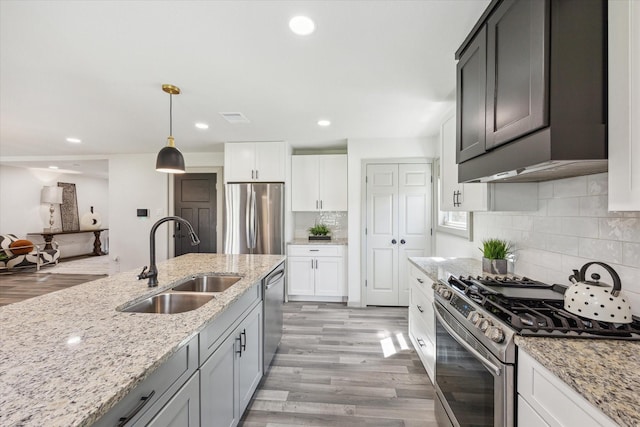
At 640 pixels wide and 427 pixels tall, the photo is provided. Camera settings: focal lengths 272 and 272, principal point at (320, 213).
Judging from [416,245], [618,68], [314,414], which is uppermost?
[618,68]

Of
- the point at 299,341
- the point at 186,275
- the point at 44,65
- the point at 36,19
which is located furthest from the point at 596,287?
the point at 44,65

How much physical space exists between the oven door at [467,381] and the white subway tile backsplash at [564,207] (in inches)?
34.4

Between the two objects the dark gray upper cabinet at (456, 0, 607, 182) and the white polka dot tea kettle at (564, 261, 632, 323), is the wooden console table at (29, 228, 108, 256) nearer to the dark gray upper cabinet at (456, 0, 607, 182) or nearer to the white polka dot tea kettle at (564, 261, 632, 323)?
the dark gray upper cabinet at (456, 0, 607, 182)

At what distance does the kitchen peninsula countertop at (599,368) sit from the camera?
643mm

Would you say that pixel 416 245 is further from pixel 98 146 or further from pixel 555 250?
pixel 98 146

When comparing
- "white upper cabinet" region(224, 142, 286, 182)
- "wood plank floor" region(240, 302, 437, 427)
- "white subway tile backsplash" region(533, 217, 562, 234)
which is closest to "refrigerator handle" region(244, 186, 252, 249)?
"white upper cabinet" region(224, 142, 286, 182)

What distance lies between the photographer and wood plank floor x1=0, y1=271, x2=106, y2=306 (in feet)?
14.1

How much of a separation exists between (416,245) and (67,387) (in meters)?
3.73

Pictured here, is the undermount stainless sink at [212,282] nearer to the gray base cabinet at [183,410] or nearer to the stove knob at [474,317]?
the gray base cabinet at [183,410]

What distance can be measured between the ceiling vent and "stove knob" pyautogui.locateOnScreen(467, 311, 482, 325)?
2823 mm

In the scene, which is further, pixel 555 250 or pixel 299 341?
pixel 299 341

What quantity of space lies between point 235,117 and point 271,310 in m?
2.15

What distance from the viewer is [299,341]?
2857mm

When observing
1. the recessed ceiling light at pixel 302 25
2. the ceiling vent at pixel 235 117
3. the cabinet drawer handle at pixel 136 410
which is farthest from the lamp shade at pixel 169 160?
the cabinet drawer handle at pixel 136 410
